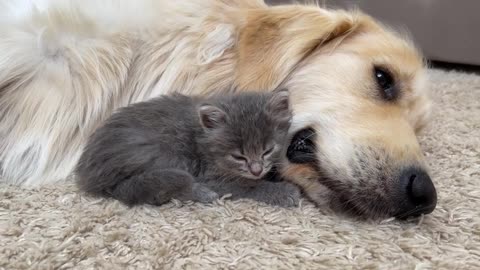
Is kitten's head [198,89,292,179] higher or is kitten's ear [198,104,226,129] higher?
kitten's ear [198,104,226,129]

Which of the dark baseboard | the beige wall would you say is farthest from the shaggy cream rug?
the dark baseboard

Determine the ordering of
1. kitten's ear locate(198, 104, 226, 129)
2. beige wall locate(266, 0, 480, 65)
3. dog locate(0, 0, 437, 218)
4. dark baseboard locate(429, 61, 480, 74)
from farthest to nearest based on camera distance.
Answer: dark baseboard locate(429, 61, 480, 74)
beige wall locate(266, 0, 480, 65)
dog locate(0, 0, 437, 218)
kitten's ear locate(198, 104, 226, 129)

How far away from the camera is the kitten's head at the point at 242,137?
1169 mm

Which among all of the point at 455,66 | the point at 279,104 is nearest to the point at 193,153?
the point at 279,104

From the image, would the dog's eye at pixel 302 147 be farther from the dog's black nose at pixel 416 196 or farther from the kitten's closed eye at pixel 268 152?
the dog's black nose at pixel 416 196

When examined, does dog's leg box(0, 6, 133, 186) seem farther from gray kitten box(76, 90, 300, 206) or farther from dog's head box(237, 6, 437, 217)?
dog's head box(237, 6, 437, 217)

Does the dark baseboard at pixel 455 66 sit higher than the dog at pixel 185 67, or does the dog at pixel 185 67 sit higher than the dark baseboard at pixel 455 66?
the dog at pixel 185 67

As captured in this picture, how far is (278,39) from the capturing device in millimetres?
1415

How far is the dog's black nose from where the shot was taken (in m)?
1.08

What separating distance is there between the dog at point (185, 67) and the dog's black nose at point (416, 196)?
0.15 m

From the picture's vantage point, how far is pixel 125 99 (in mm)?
1456

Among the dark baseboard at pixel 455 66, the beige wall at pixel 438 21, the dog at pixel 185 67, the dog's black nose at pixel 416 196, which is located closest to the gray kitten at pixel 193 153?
the dog at pixel 185 67

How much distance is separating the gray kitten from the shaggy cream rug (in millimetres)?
40

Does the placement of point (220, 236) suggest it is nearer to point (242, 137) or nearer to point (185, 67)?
point (242, 137)
